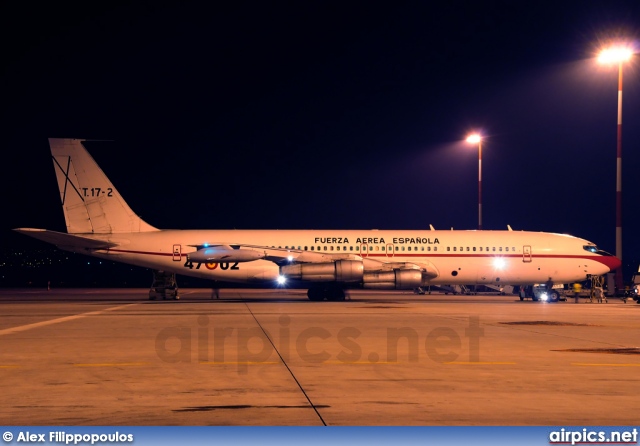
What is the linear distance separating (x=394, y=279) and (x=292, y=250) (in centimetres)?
631

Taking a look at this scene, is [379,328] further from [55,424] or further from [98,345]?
[55,424]

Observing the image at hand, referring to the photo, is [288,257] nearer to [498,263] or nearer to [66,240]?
[66,240]

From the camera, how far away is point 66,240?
46094 mm

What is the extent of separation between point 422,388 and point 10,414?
19.9 feet

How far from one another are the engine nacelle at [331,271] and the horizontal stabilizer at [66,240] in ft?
36.3

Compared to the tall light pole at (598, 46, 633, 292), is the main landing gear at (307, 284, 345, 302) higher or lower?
lower

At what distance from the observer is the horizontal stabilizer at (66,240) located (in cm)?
4488

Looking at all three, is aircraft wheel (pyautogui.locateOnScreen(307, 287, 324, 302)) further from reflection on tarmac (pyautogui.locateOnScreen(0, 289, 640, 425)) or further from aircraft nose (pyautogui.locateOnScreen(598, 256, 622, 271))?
reflection on tarmac (pyautogui.locateOnScreen(0, 289, 640, 425))

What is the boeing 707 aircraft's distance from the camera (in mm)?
46906

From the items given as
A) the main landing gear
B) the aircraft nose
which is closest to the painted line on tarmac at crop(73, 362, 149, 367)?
the main landing gear

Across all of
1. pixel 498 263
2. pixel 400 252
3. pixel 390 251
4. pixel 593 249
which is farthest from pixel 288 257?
pixel 593 249

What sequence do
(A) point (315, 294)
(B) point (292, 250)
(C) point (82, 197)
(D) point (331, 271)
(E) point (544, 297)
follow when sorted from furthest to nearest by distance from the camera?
(E) point (544, 297) < (A) point (315, 294) < (C) point (82, 197) < (B) point (292, 250) < (D) point (331, 271)

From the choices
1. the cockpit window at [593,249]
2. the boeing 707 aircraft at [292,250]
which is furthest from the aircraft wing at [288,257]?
the cockpit window at [593,249]

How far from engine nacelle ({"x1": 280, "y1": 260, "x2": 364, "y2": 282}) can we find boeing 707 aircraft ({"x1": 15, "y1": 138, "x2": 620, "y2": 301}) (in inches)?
2.2
